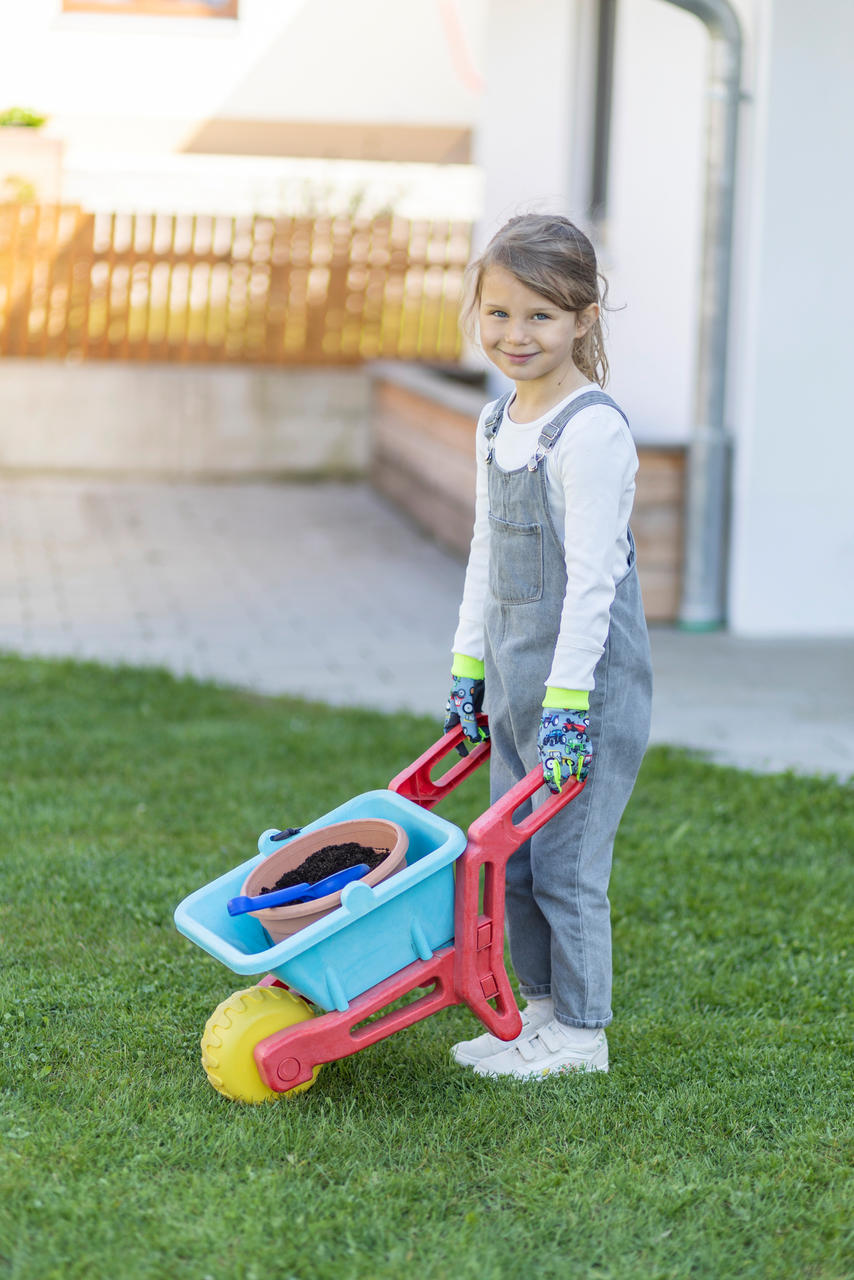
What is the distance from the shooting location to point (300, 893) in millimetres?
2631

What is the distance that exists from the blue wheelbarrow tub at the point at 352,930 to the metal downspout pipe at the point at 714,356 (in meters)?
4.12

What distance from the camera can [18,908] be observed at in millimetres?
3650

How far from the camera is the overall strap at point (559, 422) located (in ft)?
8.83

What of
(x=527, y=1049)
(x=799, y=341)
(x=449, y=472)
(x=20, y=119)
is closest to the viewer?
(x=527, y=1049)

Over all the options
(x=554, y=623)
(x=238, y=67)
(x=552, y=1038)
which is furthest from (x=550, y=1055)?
(x=238, y=67)

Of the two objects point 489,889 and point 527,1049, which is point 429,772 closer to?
point 489,889

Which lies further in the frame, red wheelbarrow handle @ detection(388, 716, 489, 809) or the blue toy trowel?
red wheelbarrow handle @ detection(388, 716, 489, 809)

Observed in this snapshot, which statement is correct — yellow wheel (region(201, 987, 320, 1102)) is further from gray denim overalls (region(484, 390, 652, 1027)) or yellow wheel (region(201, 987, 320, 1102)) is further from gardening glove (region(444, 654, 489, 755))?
gardening glove (region(444, 654, 489, 755))

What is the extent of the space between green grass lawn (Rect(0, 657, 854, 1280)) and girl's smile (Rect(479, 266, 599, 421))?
1.30 meters

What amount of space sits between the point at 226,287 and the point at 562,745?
847 centimetres

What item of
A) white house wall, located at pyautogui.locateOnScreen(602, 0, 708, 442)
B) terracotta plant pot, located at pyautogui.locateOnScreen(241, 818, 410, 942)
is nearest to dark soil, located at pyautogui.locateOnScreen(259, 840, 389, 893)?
terracotta plant pot, located at pyautogui.locateOnScreen(241, 818, 410, 942)

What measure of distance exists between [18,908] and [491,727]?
137 centimetres

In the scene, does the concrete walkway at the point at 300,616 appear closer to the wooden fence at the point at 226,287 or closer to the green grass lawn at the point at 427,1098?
the green grass lawn at the point at 427,1098

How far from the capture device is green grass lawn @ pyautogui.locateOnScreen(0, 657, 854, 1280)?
2.35 metres
